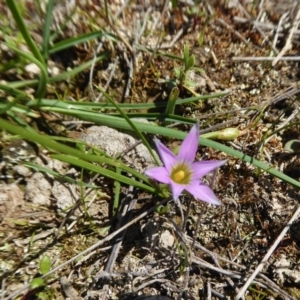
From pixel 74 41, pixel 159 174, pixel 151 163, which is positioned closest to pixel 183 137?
pixel 151 163

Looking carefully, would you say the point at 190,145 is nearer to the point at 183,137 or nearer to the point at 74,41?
the point at 183,137

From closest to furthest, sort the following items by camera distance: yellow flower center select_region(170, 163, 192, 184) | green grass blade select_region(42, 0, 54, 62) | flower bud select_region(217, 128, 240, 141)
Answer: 1. yellow flower center select_region(170, 163, 192, 184)
2. green grass blade select_region(42, 0, 54, 62)
3. flower bud select_region(217, 128, 240, 141)

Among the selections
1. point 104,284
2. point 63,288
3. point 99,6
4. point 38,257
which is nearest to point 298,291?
point 104,284

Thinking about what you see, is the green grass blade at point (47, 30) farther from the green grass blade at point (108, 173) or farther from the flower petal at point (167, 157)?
the flower petal at point (167, 157)

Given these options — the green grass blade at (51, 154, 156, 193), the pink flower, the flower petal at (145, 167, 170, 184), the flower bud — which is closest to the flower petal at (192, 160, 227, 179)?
the pink flower

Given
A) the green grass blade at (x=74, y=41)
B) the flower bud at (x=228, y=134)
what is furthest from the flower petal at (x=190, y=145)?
the green grass blade at (x=74, y=41)

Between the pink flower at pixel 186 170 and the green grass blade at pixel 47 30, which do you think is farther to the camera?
the green grass blade at pixel 47 30

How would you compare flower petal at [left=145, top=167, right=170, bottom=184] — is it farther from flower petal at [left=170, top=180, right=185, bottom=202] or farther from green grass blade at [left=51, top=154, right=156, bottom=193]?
green grass blade at [left=51, top=154, right=156, bottom=193]
